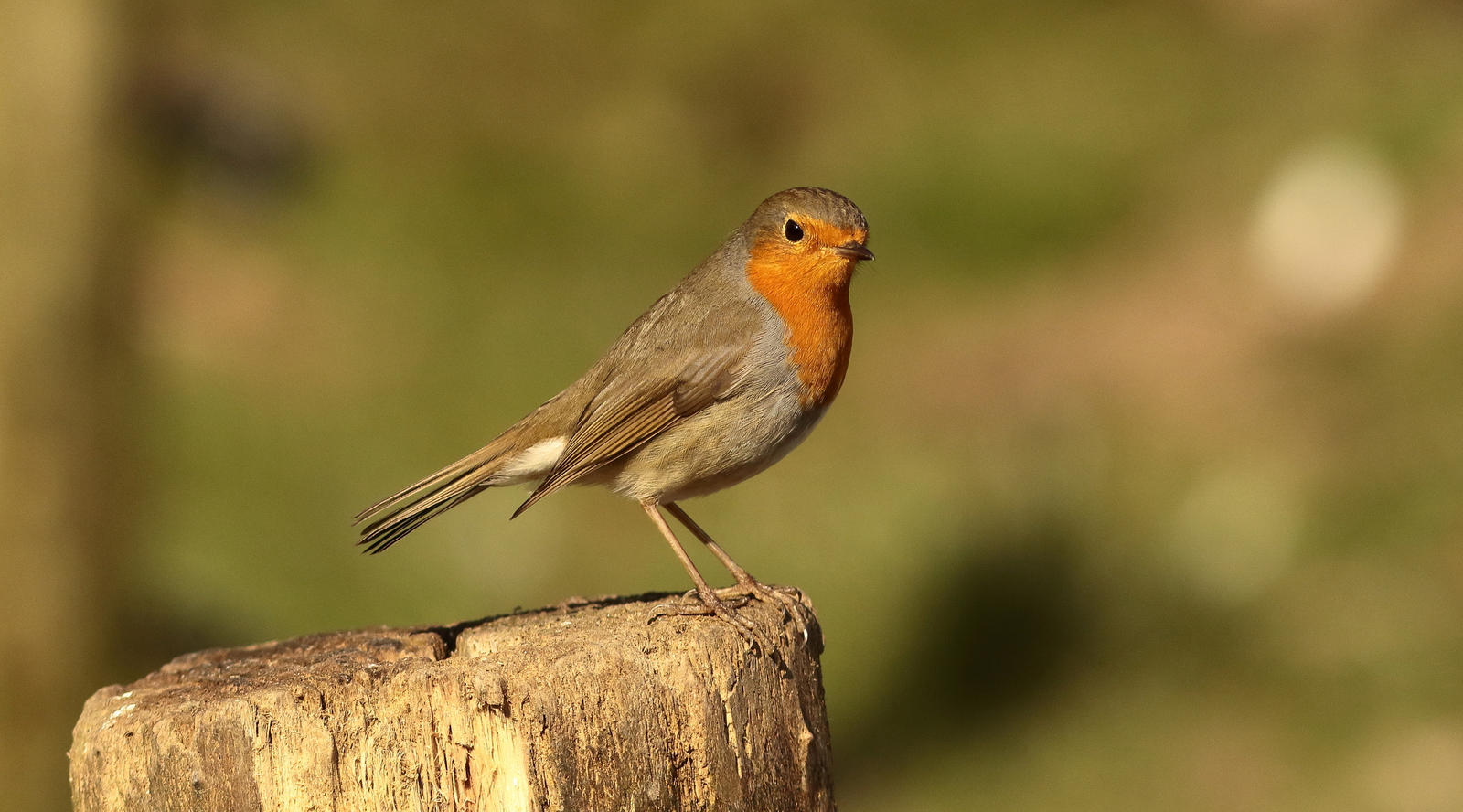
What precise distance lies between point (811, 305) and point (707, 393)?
0.48 m

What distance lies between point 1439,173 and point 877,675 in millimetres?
5338

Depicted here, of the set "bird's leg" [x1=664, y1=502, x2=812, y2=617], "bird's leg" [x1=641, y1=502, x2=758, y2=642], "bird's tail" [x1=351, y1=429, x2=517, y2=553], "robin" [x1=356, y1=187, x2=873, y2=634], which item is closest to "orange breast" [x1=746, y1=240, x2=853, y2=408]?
"robin" [x1=356, y1=187, x2=873, y2=634]

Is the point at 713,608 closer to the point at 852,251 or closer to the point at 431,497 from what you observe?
the point at 431,497

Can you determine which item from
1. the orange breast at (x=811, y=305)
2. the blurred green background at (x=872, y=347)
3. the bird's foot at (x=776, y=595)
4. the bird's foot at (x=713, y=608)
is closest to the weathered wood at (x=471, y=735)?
the bird's foot at (x=713, y=608)

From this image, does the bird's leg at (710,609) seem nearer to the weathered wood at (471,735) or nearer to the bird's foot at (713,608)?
the bird's foot at (713,608)

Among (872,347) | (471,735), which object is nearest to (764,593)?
(471,735)

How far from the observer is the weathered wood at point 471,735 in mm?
2904

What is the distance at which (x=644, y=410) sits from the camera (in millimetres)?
4574

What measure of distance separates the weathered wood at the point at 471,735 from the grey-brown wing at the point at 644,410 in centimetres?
129

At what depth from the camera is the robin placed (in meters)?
4.47

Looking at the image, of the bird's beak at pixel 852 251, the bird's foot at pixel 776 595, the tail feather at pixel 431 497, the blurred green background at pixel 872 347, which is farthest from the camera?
the blurred green background at pixel 872 347

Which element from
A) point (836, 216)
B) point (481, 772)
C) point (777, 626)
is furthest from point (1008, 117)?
point (481, 772)

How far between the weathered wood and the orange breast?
148cm

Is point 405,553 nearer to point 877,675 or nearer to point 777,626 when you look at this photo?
point 877,675
